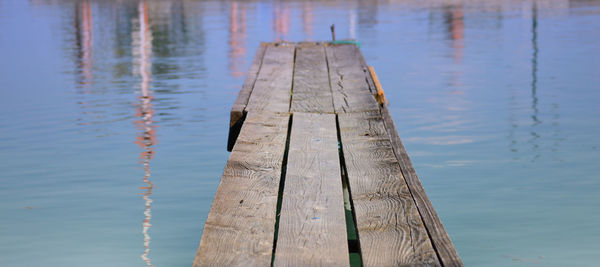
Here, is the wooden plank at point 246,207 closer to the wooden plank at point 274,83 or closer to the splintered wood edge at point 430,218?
the splintered wood edge at point 430,218

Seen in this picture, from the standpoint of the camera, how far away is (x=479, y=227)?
6547 millimetres

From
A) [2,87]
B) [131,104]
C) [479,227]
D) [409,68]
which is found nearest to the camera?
[479,227]

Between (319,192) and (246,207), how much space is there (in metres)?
0.54

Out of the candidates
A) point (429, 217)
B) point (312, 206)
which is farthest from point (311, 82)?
point (429, 217)

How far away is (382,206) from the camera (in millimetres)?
4480

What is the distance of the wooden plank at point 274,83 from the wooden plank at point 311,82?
91 millimetres

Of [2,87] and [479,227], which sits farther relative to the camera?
[2,87]

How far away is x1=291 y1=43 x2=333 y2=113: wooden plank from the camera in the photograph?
25.3 feet

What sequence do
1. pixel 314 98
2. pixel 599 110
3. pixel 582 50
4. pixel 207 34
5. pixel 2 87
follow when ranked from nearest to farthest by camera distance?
1. pixel 314 98
2. pixel 599 110
3. pixel 2 87
4. pixel 582 50
5. pixel 207 34

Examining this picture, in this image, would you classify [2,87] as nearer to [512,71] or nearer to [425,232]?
[512,71]

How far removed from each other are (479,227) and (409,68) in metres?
10.5

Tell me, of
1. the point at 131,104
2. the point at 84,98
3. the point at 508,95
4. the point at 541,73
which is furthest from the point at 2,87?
the point at 541,73

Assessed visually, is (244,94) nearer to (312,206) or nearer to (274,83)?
(274,83)

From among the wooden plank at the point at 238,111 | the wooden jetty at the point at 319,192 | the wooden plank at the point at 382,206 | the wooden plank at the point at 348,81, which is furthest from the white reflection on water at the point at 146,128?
the wooden plank at the point at 348,81
